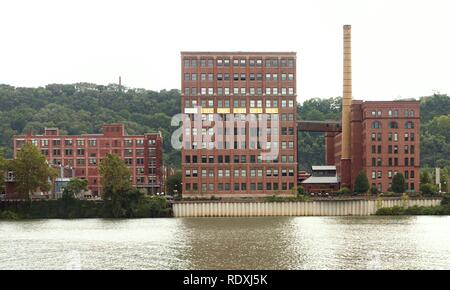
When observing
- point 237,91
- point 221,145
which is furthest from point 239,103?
point 221,145

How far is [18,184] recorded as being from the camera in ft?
490

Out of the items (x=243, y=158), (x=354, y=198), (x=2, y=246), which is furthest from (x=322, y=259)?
(x=243, y=158)

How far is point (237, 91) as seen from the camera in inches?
6590

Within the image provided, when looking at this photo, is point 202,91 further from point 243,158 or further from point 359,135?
point 359,135

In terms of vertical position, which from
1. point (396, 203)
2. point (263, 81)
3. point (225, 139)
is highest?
point (263, 81)

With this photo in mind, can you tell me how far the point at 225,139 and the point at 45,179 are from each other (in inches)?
1525

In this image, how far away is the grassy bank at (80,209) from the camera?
148 m

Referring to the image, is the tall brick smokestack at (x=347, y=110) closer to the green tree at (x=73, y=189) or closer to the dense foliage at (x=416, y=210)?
the dense foliage at (x=416, y=210)

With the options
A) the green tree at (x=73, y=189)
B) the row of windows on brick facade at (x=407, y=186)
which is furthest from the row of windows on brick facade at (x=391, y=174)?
the green tree at (x=73, y=189)

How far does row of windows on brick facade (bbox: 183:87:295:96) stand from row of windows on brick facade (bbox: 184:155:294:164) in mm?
12935

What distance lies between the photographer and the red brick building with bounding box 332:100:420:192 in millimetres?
169625

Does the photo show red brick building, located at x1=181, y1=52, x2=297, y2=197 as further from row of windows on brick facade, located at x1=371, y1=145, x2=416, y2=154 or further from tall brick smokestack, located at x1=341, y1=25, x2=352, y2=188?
row of windows on brick facade, located at x1=371, y1=145, x2=416, y2=154

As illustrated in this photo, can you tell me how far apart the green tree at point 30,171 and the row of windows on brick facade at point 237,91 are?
34238 millimetres

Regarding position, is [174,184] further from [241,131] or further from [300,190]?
[300,190]
